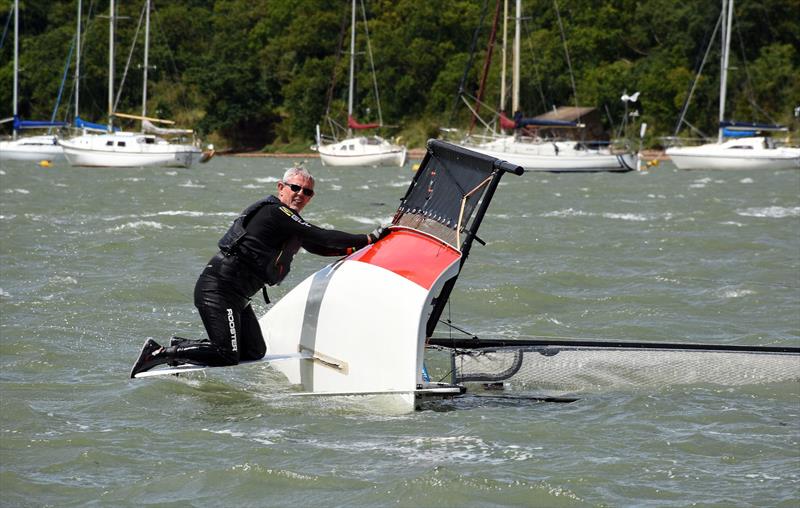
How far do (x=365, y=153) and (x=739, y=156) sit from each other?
644 inches

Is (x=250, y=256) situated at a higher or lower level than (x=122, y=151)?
higher

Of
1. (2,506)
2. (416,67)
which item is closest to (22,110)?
(416,67)

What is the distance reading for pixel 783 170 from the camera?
4834cm

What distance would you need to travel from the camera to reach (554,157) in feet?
158

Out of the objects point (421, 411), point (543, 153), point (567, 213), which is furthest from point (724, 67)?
point (421, 411)

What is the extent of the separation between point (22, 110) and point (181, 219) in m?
64.9

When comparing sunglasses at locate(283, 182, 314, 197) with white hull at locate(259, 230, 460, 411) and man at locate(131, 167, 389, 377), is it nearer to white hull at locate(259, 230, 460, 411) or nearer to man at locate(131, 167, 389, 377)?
man at locate(131, 167, 389, 377)

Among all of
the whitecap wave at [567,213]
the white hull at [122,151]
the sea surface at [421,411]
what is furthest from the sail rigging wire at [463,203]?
the white hull at [122,151]

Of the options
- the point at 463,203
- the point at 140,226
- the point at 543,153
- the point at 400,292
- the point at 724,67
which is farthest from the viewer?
the point at 724,67

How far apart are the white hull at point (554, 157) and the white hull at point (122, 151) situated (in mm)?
11735

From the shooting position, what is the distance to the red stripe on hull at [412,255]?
7.95 meters

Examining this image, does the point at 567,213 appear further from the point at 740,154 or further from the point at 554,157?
the point at 740,154

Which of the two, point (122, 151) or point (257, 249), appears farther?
point (122, 151)

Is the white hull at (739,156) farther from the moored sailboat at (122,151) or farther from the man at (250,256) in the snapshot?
the man at (250,256)
